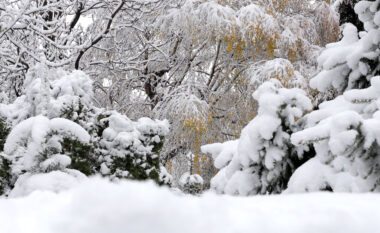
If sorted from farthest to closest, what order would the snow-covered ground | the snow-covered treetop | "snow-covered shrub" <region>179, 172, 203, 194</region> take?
1. "snow-covered shrub" <region>179, 172, 203, 194</region>
2. the snow-covered treetop
3. the snow-covered ground

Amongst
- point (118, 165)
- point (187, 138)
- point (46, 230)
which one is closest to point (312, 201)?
point (46, 230)

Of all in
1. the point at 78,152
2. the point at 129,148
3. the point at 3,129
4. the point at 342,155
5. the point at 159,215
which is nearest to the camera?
the point at 159,215

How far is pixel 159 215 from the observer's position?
0.65 metres

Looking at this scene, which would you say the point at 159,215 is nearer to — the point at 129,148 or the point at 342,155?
the point at 342,155

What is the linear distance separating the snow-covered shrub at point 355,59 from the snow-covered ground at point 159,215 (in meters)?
2.78

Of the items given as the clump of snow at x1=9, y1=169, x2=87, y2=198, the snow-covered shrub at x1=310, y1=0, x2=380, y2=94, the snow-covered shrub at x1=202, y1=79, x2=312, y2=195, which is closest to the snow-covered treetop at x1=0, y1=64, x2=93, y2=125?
the clump of snow at x1=9, y1=169, x2=87, y2=198

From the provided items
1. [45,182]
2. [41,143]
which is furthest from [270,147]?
[41,143]

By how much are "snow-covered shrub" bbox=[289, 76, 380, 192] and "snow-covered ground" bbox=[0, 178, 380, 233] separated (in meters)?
1.54

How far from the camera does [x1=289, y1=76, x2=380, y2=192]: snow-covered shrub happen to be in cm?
224

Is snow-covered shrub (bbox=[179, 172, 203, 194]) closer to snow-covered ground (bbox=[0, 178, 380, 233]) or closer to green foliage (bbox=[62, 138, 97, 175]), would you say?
green foliage (bbox=[62, 138, 97, 175])

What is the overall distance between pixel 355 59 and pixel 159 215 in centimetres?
304

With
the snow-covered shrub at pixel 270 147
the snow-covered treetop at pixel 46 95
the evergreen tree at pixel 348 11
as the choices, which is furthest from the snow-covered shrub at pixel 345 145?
the snow-covered treetop at pixel 46 95

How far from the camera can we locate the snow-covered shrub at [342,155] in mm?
2240

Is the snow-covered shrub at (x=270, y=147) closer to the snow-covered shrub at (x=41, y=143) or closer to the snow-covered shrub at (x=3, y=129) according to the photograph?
the snow-covered shrub at (x=41, y=143)
